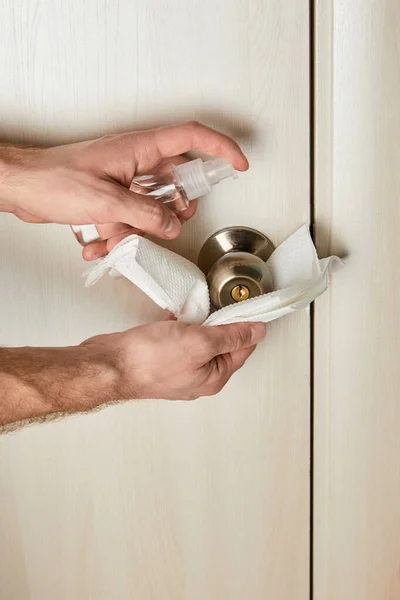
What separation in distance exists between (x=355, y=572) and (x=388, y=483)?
0.11m

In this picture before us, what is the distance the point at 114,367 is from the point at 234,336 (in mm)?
100

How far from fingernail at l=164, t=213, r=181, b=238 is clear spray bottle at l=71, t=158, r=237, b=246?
0.02 metres

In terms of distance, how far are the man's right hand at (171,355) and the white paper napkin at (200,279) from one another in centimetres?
2

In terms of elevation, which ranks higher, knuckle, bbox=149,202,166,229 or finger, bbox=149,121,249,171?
finger, bbox=149,121,249,171

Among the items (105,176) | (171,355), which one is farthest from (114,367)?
(105,176)

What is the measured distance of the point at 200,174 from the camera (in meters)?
0.59

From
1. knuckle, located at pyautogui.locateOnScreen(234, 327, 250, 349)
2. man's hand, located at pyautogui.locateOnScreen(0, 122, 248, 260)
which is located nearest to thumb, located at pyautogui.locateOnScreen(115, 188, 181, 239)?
man's hand, located at pyautogui.locateOnScreen(0, 122, 248, 260)

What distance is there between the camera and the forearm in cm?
58

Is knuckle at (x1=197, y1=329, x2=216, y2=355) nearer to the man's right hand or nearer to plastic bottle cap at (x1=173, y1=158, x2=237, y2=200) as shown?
the man's right hand

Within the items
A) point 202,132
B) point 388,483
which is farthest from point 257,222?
point 388,483

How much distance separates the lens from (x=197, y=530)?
0.76m

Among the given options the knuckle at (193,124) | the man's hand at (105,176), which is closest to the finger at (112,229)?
the man's hand at (105,176)

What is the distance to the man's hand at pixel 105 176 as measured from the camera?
22.6 inches

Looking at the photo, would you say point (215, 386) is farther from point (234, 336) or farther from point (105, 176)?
point (105, 176)
